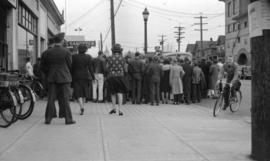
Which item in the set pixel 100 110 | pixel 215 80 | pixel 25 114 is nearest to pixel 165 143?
pixel 25 114

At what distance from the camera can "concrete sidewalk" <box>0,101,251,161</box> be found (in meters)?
6.90

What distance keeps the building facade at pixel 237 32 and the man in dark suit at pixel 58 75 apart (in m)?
61.4

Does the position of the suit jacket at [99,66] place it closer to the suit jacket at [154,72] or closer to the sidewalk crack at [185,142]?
the suit jacket at [154,72]

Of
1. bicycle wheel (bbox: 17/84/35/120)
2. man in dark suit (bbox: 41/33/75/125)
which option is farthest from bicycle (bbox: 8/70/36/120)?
man in dark suit (bbox: 41/33/75/125)

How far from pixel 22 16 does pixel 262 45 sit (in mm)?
14810

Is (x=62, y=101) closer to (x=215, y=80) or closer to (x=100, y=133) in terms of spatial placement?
(x=100, y=133)

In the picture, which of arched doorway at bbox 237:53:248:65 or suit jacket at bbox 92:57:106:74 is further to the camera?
arched doorway at bbox 237:53:248:65

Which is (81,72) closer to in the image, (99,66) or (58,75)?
(58,75)

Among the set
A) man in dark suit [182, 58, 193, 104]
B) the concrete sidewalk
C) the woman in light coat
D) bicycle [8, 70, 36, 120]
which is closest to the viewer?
the concrete sidewalk

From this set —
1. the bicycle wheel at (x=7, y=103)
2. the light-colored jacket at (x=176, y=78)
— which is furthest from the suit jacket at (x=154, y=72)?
the bicycle wheel at (x=7, y=103)

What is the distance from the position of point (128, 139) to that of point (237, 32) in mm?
68475

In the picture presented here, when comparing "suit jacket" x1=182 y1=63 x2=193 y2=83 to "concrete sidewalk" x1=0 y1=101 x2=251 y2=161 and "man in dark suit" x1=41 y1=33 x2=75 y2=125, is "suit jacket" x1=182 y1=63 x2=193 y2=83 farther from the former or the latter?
"man in dark suit" x1=41 y1=33 x2=75 y2=125

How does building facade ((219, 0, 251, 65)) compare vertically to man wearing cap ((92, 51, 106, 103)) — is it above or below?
above

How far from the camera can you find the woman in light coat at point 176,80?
660 inches
